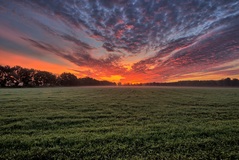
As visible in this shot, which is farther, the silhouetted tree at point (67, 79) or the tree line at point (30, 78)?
the silhouetted tree at point (67, 79)

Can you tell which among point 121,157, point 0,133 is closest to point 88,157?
point 121,157

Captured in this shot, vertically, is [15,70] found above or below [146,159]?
above

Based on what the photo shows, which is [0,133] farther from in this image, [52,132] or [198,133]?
[198,133]

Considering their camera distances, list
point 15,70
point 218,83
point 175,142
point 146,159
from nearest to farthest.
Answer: point 146,159
point 175,142
point 15,70
point 218,83

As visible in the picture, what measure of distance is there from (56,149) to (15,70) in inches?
5122

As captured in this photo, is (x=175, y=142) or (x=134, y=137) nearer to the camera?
(x=175, y=142)

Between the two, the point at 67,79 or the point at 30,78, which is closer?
the point at 30,78

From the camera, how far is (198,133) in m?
8.59

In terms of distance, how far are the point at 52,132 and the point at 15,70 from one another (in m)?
127

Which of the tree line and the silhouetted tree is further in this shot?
the silhouetted tree

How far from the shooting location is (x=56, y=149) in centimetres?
661

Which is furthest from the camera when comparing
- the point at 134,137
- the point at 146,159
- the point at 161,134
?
the point at 161,134

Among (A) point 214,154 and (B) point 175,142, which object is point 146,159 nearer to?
(B) point 175,142

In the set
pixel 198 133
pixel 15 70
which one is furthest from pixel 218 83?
pixel 15 70
